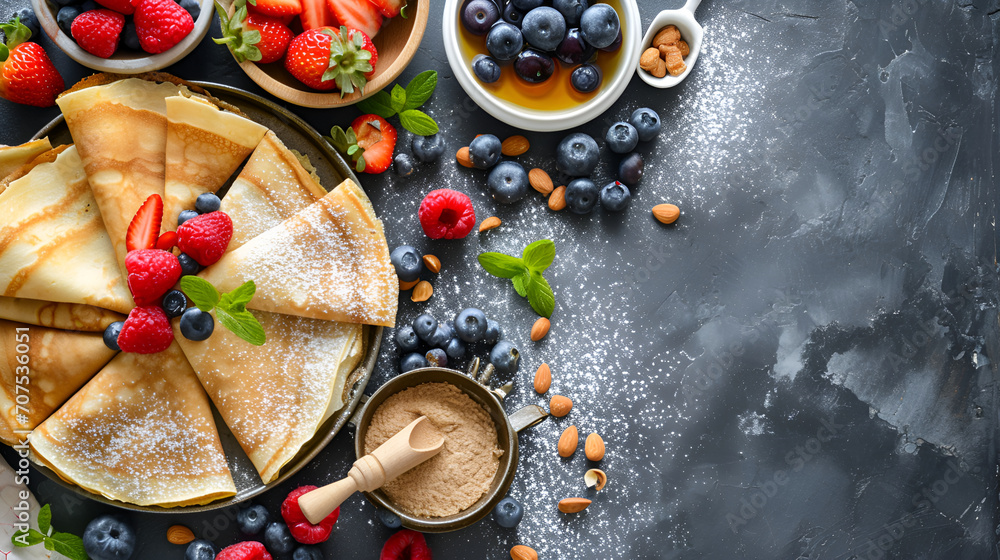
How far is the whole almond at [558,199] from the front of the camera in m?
2.62

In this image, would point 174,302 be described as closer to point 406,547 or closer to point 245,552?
point 245,552

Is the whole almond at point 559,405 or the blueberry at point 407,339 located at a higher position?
the blueberry at point 407,339

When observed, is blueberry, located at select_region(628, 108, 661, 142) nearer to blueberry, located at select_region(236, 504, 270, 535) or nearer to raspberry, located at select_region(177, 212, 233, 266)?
raspberry, located at select_region(177, 212, 233, 266)

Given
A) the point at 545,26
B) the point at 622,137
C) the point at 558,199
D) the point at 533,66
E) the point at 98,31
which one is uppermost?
the point at 545,26

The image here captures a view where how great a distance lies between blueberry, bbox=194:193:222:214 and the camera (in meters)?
2.23

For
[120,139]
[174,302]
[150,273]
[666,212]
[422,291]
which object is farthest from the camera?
[666,212]

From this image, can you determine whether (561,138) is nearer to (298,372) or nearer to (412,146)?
(412,146)

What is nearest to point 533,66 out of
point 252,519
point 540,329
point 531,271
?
point 531,271

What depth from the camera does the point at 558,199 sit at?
2625 millimetres

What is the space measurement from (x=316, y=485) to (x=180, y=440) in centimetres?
56

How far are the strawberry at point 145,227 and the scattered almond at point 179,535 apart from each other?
3.78ft

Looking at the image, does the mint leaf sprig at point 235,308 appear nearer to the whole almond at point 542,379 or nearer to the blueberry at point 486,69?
the whole almond at point 542,379

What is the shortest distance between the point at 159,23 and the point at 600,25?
5.50 ft

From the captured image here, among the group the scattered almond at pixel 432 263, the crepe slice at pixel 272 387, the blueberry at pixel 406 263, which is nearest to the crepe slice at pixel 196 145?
the crepe slice at pixel 272 387
